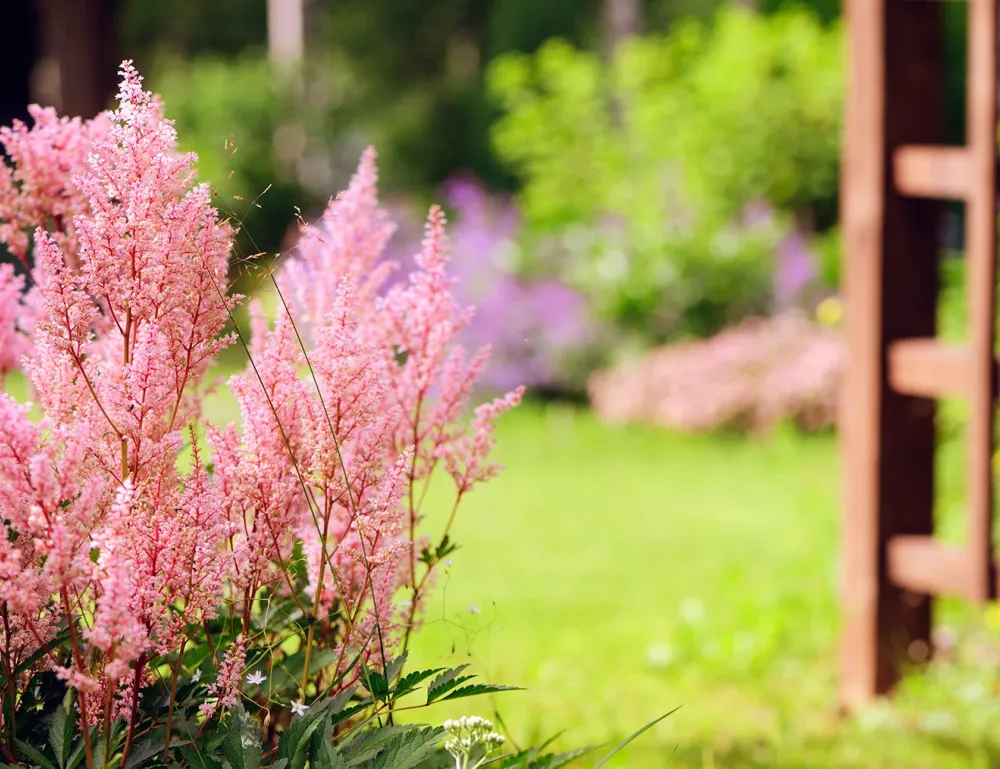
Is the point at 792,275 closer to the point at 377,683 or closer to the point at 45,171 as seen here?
the point at 45,171

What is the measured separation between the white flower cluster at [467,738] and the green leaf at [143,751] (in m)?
0.27

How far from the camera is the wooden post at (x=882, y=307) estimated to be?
3.64 metres

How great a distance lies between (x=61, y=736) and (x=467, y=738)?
1.33ft

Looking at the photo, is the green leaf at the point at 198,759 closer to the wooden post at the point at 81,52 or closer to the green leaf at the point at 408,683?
the green leaf at the point at 408,683

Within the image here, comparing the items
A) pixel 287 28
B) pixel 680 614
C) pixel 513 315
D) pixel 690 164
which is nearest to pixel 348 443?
pixel 680 614

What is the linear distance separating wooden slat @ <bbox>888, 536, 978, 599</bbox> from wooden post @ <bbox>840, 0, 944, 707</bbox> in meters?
0.04

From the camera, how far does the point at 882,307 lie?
3656mm

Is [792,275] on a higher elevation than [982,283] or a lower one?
lower

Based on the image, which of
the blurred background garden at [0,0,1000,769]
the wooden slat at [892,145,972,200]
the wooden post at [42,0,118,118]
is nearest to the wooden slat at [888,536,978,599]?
the blurred background garden at [0,0,1000,769]

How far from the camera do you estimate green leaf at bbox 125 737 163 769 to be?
137cm

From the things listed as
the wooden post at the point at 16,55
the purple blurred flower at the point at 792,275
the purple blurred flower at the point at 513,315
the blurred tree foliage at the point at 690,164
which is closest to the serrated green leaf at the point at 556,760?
the purple blurred flower at the point at 513,315

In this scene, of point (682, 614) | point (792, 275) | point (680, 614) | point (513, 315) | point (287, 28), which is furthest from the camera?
point (287, 28)

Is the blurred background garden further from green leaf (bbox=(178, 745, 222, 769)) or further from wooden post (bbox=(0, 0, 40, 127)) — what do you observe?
green leaf (bbox=(178, 745, 222, 769))

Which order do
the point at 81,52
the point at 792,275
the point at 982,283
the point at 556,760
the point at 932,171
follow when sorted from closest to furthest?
the point at 556,760
the point at 982,283
the point at 932,171
the point at 792,275
the point at 81,52
